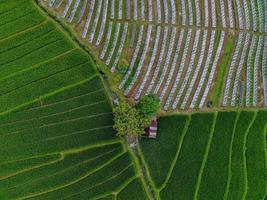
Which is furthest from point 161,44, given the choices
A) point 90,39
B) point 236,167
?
point 236,167

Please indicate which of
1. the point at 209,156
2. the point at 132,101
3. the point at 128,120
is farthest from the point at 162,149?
the point at 132,101

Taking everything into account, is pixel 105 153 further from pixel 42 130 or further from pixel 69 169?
pixel 42 130

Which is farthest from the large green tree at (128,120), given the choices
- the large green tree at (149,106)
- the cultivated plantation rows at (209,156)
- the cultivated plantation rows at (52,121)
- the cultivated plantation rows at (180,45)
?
the cultivated plantation rows at (180,45)

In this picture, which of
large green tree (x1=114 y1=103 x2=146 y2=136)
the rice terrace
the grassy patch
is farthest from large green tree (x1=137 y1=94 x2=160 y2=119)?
the grassy patch

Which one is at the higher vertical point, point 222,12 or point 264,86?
point 222,12

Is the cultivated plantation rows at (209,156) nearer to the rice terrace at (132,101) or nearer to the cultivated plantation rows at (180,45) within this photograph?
the rice terrace at (132,101)

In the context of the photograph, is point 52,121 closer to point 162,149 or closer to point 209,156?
point 162,149
